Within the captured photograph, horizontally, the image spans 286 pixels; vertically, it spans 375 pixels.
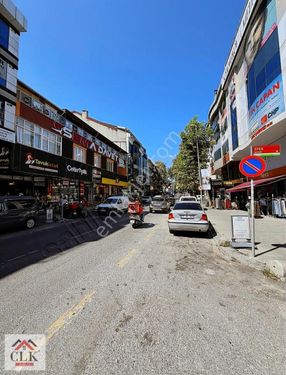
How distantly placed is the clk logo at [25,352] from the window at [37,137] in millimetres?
18920

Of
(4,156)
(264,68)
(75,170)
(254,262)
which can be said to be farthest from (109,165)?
(254,262)

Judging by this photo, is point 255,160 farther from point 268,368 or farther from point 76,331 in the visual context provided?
point 76,331

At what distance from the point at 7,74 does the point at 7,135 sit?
5050mm

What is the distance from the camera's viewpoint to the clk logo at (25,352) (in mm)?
2518

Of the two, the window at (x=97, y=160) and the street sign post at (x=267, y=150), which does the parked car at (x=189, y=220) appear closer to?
the street sign post at (x=267, y=150)

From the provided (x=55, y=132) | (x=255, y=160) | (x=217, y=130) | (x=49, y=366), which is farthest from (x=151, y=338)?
(x=217, y=130)

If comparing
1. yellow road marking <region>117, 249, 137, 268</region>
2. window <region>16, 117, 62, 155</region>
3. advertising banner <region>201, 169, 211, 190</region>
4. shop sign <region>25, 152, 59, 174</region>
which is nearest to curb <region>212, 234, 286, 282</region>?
yellow road marking <region>117, 249, 137, 268</region>

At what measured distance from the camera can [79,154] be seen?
29.5m

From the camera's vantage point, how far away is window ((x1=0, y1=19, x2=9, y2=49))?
17062mm

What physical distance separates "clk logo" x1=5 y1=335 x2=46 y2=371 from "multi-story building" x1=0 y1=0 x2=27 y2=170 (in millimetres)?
16962

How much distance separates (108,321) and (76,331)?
0.50 metres

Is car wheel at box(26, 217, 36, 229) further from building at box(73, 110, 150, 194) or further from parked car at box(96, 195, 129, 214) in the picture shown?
building at box(73, 110, 150, 194)

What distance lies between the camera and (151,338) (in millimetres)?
2982

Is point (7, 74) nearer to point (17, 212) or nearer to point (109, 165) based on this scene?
point (17, 212)
